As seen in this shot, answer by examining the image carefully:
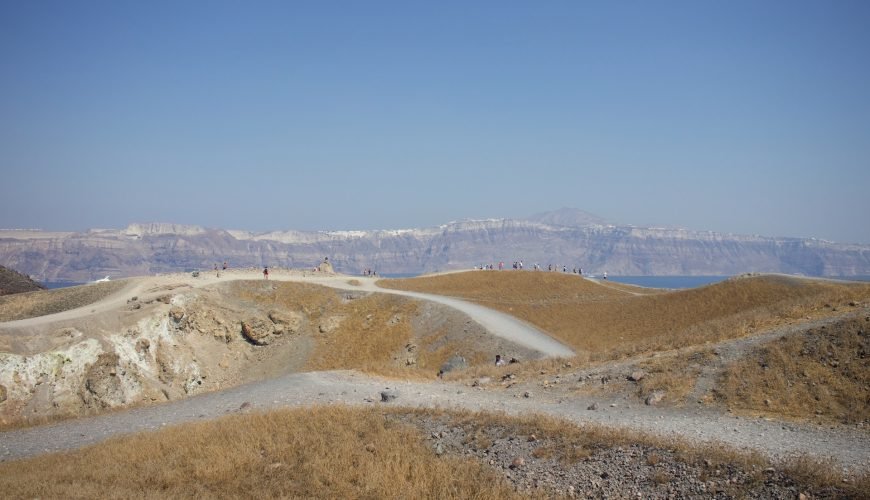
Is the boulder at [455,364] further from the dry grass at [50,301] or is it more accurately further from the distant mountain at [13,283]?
the distant mountain at [13,283]

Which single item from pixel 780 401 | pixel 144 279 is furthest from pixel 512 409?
pixel 144 279

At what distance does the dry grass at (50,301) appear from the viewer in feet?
129

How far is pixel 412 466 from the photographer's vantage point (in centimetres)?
1105

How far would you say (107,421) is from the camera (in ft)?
57.9

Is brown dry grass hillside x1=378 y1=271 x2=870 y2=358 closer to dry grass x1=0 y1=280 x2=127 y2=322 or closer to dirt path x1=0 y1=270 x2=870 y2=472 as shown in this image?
dirt path x1=0 y1=270 x2=870 y2=472

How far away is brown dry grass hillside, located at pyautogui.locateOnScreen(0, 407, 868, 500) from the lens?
9484 mm

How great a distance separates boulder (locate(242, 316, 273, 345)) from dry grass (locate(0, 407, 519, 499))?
90.4 feet

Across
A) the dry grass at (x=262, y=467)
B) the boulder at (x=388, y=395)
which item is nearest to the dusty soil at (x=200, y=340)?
the boulder at (x=388, y=395)

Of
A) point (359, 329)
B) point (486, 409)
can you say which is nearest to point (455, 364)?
point (359, 329)

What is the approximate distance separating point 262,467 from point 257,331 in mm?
31411

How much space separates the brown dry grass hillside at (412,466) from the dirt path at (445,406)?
77.0 inches

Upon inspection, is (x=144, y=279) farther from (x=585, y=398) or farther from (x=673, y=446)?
(x=673, y=446)

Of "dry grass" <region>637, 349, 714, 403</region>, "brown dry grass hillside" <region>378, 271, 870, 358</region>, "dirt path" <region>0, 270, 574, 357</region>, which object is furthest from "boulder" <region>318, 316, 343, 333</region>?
"dry grass" <region>637, 349, 714, 403</region>

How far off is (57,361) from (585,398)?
85.4 ft
